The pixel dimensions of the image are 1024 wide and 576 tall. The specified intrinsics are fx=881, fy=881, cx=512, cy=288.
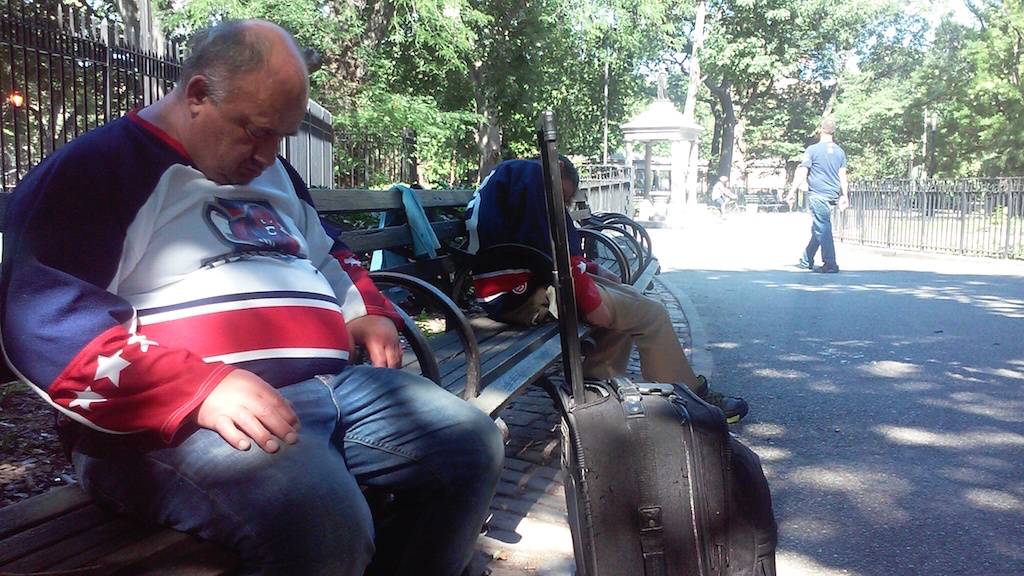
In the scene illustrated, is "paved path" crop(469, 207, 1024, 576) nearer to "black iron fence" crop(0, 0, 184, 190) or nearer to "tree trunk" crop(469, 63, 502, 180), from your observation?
"black iron fence" crop(0, 0, 184, 190)

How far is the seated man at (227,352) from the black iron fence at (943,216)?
1444cm

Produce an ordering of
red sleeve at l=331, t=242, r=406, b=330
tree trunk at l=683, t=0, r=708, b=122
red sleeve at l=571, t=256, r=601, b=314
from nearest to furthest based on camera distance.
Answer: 1. red sleeve at l=331, t=242, r=406, b=330
2. red sleeve at l=571, t=256, r=601, b=314
3. tree trunk at l=683, t=0, r=708, b=122

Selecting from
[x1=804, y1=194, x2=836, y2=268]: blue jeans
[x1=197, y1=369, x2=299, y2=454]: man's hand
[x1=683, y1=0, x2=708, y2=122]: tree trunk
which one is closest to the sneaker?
[x1=197, y1=369, x2=299, y2=454]: man's hand

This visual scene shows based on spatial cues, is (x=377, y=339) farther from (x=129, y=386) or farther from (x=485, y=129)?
(x=485, y=129)

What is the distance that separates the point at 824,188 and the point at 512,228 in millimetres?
8990

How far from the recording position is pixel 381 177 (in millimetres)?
14250

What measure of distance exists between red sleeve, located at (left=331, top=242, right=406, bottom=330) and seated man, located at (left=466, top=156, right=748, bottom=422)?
68.4 inches

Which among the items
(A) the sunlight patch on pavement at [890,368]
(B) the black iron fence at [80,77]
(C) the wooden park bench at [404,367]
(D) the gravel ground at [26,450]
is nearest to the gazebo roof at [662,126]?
(B) the black iron fence at [80,77]

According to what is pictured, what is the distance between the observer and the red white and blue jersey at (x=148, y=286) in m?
1.56

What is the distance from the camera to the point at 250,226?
202 cm

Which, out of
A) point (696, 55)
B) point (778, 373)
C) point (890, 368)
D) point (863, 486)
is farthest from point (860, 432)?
point (696, 55)

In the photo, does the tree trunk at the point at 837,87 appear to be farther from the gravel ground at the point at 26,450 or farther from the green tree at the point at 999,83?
the gravel ground at the point at 26,450

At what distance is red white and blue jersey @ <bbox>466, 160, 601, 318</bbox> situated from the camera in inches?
165

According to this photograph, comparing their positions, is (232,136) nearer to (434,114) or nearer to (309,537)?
(309,537)
